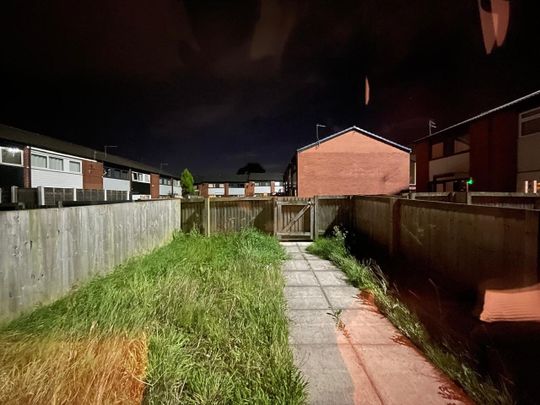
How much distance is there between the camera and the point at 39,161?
66.2ft

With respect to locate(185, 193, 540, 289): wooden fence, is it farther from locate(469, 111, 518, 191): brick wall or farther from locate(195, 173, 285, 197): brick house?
locate(195, 173, 285, 197): brick house

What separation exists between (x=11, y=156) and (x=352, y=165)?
25.8 m

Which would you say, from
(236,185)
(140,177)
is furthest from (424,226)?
(236,185)

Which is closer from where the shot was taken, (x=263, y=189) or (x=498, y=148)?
(x=498, y=148)

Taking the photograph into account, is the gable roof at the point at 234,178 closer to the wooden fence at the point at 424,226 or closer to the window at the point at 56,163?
the window at the point at 56,163

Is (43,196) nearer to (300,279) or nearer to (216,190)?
(300,279)

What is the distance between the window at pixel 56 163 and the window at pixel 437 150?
31.1 meters

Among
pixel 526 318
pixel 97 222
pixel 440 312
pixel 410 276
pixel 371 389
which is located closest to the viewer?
pixel 371 389

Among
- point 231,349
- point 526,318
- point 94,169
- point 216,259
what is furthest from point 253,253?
point 94,169

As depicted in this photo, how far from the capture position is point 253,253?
22.9ft

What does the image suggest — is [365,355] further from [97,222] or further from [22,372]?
[97,222]

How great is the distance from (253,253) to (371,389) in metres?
4.69

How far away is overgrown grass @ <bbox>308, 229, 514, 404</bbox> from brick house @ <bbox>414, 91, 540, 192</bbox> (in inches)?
568

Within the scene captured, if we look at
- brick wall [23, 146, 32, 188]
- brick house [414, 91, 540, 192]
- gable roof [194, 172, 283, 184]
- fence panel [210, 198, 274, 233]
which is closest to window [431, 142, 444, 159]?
brick house [414, 91, 540, 192]
